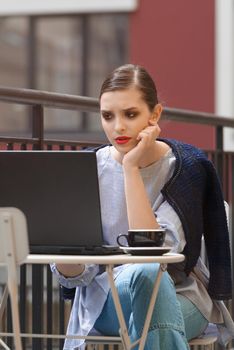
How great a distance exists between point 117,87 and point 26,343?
56.2 inches

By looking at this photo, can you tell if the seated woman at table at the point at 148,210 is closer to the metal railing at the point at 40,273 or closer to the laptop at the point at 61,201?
the laptop at the point at 61,201

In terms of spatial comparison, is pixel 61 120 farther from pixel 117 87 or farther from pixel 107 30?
pixel 117 87

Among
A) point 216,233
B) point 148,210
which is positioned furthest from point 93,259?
point 216,233

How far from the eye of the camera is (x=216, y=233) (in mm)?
3846

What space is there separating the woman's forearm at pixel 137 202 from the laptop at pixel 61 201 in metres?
0.24

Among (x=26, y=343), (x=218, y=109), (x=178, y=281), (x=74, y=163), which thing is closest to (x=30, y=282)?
(x=26, y=343)

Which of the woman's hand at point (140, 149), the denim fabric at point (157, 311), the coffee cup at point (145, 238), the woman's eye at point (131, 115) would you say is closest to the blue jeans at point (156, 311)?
the denim fabric at point (157, 311)

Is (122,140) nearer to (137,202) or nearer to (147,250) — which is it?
(137,202)

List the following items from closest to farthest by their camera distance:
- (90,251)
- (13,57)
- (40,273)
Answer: (90,251) < (40,273) < (13,57)

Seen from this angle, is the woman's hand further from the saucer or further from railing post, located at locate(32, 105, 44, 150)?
railing post, located at locate(32, 105, 44, 150)

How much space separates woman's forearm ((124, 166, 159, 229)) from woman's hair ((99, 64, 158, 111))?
0.27m

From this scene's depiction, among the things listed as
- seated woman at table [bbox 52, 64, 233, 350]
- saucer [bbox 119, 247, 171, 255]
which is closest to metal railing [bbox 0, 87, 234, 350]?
seated woman at table [bbox 52, 64, 233, 350]

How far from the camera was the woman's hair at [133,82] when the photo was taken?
12.0 feet

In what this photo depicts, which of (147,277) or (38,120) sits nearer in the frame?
(147,277)
